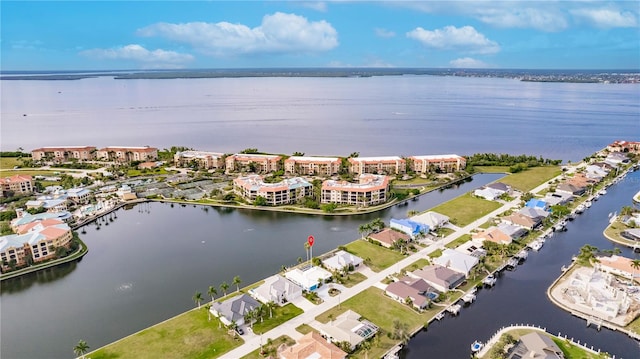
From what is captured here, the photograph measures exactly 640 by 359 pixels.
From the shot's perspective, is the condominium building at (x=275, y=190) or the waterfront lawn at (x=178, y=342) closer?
the waterfront lawn at (x=178, y=342)

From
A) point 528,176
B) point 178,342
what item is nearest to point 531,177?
point 528,176

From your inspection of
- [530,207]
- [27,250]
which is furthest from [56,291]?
[530,207]

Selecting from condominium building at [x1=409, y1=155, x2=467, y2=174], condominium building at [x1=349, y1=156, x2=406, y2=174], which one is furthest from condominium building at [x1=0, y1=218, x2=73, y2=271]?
condominium building at [x1=409, y1=155, x2=467, y2=174]

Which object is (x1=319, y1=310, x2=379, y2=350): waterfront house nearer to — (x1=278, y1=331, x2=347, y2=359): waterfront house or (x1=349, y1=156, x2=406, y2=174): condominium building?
(x1=278, y1=331, x2=347, y2=359): waterfront house

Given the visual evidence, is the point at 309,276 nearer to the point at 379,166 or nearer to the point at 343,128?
the point at 379,166

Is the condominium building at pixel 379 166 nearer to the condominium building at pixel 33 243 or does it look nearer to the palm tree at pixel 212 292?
the palm tree at pixel 212 292

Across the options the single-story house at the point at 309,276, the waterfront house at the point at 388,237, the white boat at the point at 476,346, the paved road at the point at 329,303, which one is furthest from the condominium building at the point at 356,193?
the white boat at the point at 476,346
